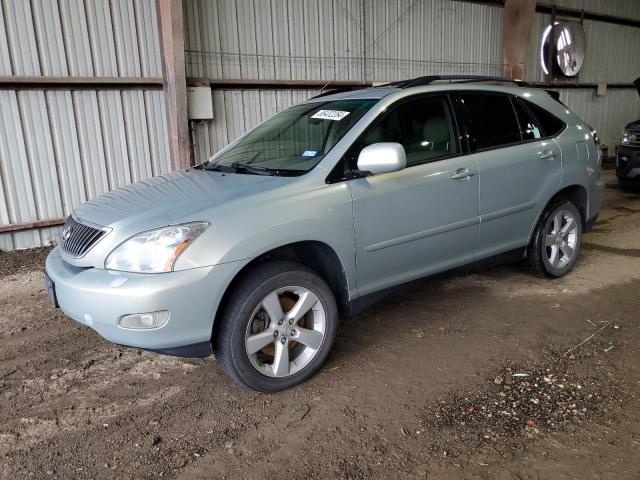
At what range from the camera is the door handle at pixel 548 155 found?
13.8 feet

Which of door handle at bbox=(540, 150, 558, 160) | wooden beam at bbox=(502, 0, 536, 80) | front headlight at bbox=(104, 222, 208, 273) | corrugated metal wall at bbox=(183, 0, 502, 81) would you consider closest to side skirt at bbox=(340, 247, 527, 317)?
door handle at bbox=(540, 150, 558, 160)

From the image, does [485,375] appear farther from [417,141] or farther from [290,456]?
[417,141]

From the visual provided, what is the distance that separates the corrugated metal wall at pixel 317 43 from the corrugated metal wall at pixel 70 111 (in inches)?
30.6

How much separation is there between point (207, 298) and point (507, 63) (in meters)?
10.5

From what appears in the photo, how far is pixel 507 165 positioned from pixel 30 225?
5340 mm

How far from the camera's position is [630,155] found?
840cm

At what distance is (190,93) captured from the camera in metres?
6.98

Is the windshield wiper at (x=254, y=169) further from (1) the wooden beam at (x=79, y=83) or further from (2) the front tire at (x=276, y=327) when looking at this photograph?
(1) the wooden beam at (x=79, y=83)

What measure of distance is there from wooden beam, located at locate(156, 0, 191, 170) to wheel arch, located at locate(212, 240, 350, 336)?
4.18 meters

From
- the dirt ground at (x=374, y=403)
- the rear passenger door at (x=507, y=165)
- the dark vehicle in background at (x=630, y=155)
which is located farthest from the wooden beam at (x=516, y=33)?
the dirt ground at (x=374, y=403)

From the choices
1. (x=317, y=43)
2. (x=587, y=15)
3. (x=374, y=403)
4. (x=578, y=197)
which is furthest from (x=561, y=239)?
(x=587, y=15)

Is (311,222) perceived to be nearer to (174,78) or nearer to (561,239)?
(561,239)

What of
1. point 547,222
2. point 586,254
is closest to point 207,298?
point 547,222

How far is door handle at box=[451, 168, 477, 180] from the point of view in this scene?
3628mm
